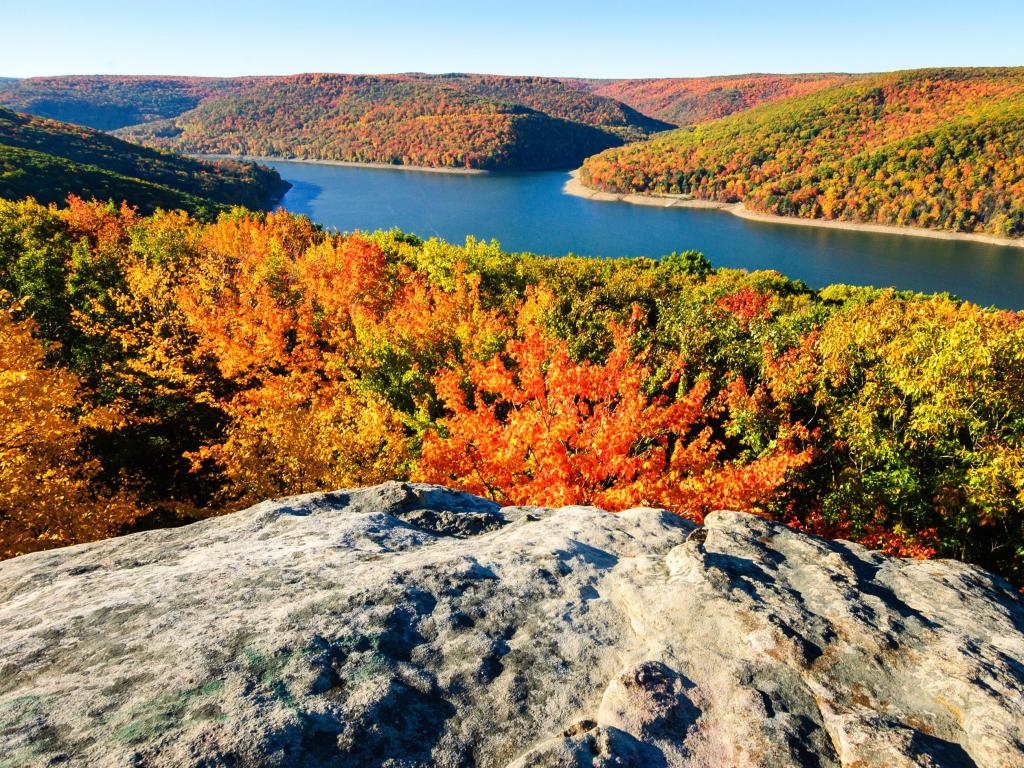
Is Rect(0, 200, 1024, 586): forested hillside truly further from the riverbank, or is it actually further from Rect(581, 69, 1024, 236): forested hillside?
Rect(581, 69, 1024, 236): forested hillside

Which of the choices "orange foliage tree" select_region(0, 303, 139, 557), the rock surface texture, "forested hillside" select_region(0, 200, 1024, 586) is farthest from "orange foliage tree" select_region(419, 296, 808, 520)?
"orange foliage tree" select_region(0, 303, 139, 557)

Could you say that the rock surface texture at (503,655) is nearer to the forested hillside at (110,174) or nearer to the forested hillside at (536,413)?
the forested hillside at (536,413)

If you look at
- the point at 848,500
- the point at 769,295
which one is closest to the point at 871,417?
the point at 848,500

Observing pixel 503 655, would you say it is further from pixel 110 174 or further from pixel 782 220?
pixel 782 220

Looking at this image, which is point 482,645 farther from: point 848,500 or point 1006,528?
point 1006,528

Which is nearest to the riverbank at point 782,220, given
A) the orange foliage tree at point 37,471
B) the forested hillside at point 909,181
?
the forested hillside at point 909,181

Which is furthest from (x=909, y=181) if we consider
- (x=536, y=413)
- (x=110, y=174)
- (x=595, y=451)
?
(x=110, y=174)
